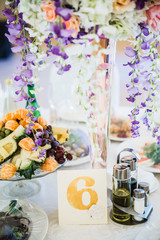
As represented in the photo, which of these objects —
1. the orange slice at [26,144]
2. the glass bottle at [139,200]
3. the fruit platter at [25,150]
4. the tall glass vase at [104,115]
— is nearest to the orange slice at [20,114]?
the fruit platter at [25,150]

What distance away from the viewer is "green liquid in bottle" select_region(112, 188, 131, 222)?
3.28 ft

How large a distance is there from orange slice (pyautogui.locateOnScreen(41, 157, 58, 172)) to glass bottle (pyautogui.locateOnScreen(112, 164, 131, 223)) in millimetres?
215

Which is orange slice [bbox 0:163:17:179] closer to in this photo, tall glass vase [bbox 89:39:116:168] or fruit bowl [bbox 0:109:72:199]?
fruit bowl [bbox 0:109:72:199]

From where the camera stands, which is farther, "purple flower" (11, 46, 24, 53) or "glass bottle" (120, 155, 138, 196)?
"glass bottle" (120, 155, 138, 196)

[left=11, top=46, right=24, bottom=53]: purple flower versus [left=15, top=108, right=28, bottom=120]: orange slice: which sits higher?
[left=11, top=46, right=24, bottom=53]: purple flower

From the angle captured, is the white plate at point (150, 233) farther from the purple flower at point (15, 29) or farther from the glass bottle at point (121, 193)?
the purple flower at point (15, 29)

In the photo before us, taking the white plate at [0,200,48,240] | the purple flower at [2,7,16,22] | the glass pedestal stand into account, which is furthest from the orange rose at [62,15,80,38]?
the glass pedestal stand

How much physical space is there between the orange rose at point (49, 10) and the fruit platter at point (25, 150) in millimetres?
306

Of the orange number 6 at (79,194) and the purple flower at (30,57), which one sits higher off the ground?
→ the purple flower at (30,57)

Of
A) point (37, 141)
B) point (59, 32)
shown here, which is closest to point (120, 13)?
point (59, 32)

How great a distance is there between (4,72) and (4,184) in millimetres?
4803

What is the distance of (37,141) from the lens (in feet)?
3.06

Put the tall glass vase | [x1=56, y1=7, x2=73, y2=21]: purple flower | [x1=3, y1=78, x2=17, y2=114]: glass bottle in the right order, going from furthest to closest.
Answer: [x1=3, y1=78, x2=17, y2=114]: glass bottle
the tall glass vase
[x1=56, y1=7, x2=73, y2=21]: purple flower

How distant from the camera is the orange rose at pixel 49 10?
75cm
